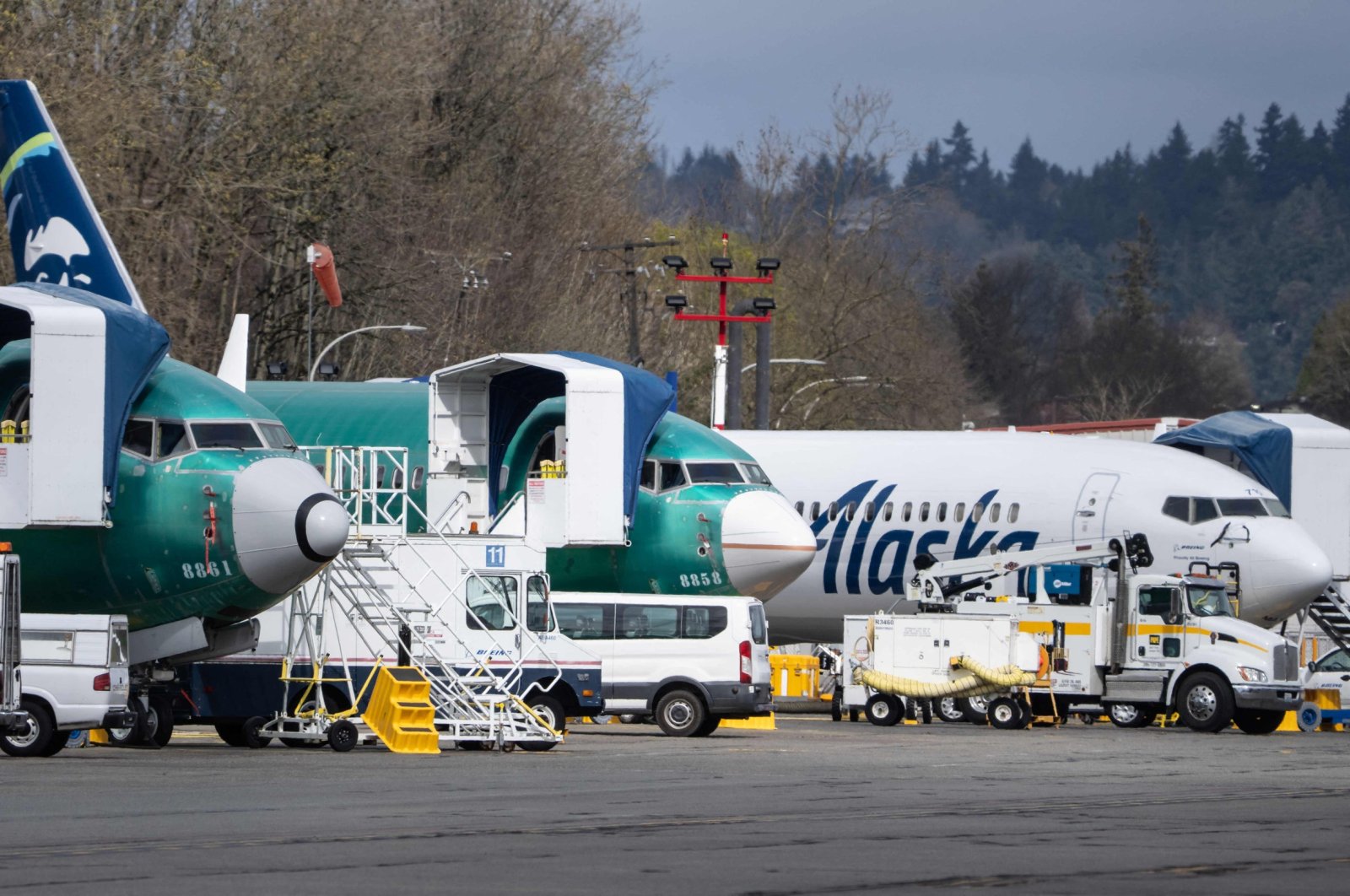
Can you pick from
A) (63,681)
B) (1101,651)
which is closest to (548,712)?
(63,681)

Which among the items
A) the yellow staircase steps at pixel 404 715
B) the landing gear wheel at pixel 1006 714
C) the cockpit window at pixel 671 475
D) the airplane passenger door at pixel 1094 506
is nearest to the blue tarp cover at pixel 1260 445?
the airplane passenger door at pixel 1094 506

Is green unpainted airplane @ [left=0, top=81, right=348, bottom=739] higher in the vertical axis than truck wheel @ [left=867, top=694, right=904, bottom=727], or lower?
higher

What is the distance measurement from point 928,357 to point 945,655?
76.0m

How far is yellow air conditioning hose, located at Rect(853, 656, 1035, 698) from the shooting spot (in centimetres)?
3612

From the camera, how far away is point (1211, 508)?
126 ft

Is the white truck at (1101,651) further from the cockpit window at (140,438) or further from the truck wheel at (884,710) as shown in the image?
the cockpit window at (140,438)

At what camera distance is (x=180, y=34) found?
56.1 metres

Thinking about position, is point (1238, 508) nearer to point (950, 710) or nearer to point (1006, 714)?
point (1006, 714)

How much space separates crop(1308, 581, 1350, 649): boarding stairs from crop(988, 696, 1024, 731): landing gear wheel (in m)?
7.87

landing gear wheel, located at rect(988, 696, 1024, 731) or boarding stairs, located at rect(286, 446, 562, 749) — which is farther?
landing gear wheel, located at rect(988, 696, 1024, 731)

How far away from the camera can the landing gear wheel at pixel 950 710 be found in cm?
3806

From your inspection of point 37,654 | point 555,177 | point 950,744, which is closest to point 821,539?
point 950,744

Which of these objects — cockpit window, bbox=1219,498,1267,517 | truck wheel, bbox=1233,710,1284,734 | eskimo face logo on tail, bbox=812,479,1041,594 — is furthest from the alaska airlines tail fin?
truck wheel, bbox=1233,710,1284,734

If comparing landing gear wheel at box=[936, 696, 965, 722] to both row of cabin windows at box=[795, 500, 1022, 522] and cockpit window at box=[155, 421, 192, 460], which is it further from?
cockpit window at box=[155, 421, 192, 460]
